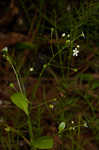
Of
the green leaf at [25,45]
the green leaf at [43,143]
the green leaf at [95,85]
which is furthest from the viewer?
the green leaf at [25,45]

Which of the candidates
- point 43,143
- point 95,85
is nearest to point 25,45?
point 95,85

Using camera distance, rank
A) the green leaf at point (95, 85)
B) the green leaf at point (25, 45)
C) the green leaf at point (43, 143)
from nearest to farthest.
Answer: the green leaf at point (43, 143)
the green leaf at point (95, 85)
the green leaf at point (25, 45)

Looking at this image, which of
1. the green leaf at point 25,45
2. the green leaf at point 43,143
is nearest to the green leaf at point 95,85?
the green leaf at point 25,45

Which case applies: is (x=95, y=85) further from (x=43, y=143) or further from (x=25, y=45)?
(x=43, y=143)

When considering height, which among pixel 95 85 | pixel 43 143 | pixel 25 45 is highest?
pixel 25 45

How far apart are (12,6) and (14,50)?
0.40m

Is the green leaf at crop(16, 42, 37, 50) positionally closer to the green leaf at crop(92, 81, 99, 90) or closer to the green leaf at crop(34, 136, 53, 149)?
the green leaf at crop(92, 81, 99, 90)

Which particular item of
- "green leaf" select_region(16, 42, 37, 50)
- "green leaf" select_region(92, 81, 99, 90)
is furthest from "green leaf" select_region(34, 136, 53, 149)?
"green leaf" select_region(16, 42, 37, 50)

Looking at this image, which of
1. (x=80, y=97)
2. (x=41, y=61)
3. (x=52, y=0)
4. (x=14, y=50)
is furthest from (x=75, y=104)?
(x=52, y=0)

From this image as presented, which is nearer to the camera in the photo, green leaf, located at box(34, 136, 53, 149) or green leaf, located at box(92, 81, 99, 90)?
green leaf, located at box(34, 136, 53, 149)

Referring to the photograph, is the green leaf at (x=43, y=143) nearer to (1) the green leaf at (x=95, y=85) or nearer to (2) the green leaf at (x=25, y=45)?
(1) the green leaf at (x=95, y=85)

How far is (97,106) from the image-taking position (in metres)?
1.69

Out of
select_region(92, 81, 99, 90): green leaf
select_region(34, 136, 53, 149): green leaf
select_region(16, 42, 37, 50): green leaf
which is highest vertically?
select_region(16, 42, 37, 50): green leaf

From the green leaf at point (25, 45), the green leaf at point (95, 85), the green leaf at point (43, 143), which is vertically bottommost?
the green leaf at point (43, 143)
